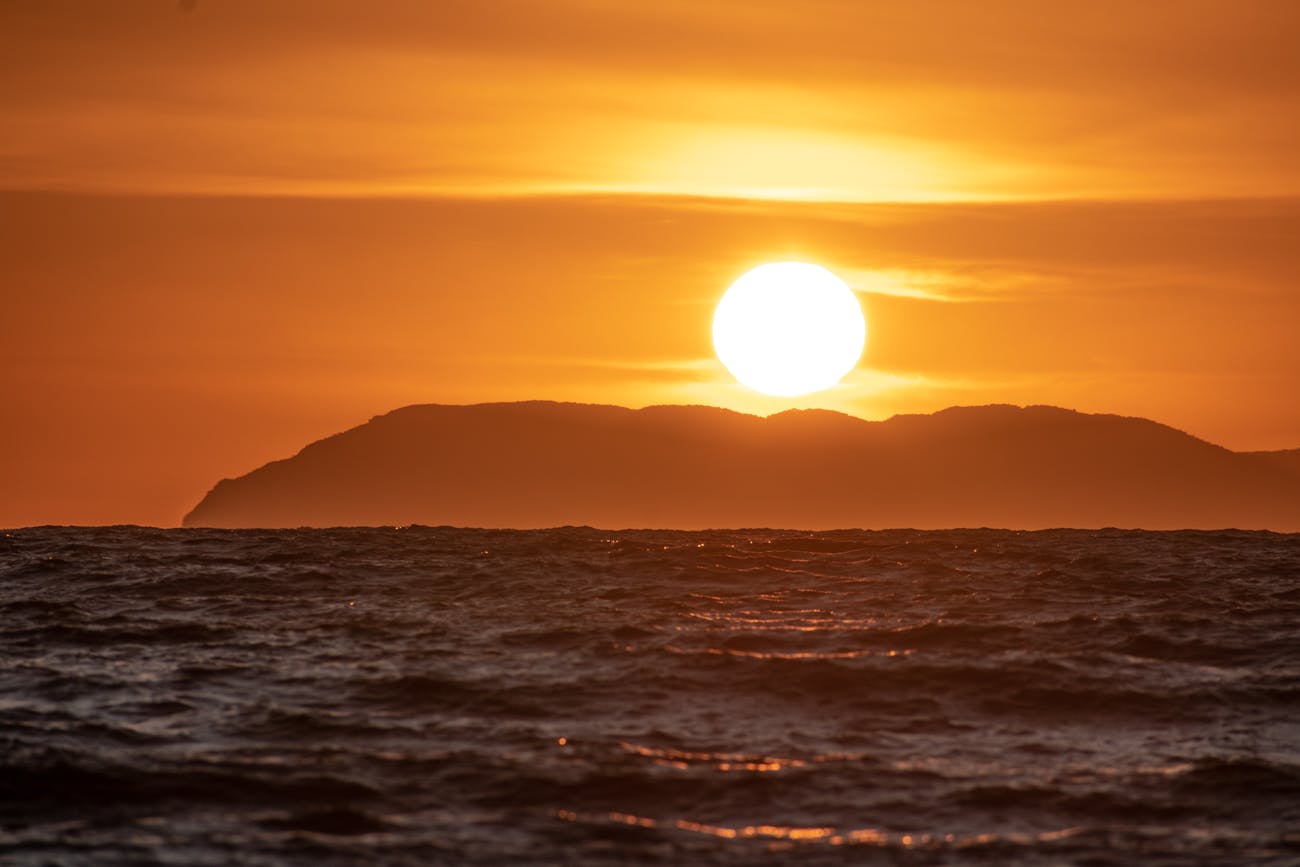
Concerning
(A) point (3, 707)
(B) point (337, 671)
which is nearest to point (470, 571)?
(B) point (337, 671)

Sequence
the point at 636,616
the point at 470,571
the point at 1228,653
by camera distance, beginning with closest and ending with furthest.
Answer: the point at 1228,653
the point at 636,616
the point at 470,571

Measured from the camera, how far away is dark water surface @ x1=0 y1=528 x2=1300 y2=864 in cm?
1898

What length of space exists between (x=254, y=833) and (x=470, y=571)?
108 feet

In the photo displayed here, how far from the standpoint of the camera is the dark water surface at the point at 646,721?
1898cm

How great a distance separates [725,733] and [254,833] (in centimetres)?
824

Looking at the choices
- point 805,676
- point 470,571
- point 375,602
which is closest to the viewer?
point 805,676

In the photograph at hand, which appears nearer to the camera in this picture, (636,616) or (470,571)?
(636,616)

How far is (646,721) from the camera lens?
995 inches

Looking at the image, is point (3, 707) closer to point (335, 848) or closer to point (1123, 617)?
point (335, 848)

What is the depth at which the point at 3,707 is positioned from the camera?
87.4ft

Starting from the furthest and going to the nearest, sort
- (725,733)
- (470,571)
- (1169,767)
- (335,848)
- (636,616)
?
(470,571)
(636,616)
(725,733)
(1169,767)
(335,848)

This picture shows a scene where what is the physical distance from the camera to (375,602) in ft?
138

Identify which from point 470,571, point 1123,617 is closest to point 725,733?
point 1123,617

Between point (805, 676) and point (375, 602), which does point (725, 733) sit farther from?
point (375, 602)
